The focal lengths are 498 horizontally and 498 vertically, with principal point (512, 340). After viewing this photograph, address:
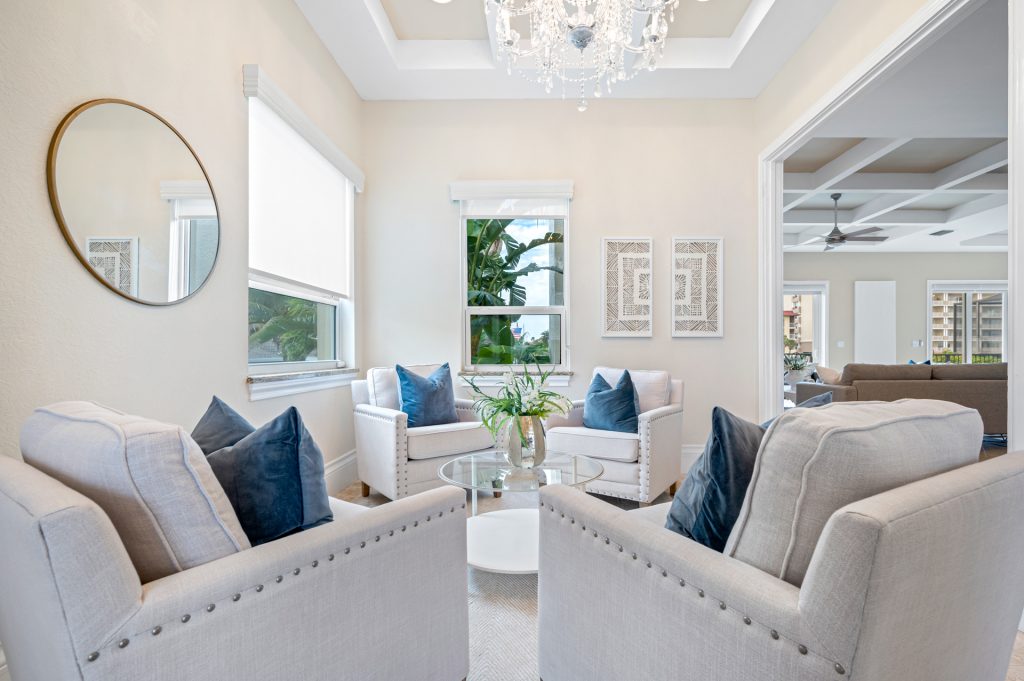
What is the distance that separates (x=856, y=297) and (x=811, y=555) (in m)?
9.38

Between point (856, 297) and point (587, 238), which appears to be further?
point (856, 297)

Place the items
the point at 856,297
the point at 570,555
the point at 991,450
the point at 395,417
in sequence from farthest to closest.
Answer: the point at 856,297
the point at 991,450
the point at 395,417
the point at 570,555

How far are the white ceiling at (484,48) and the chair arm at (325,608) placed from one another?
9.89ft

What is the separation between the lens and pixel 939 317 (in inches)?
347

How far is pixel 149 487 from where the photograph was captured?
857 mm

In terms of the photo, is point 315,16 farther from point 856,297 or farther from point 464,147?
point 856,297

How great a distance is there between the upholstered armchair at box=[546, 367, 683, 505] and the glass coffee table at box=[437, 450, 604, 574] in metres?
0.50

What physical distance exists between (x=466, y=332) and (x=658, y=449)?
1.77m

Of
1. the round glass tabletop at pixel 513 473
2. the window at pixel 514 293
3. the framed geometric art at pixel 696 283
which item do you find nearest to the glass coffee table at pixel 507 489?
the round glass tabletop at pixel 513 473

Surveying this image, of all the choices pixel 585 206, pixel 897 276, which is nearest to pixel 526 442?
pixel 585 206

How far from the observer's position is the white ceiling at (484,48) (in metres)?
3.03

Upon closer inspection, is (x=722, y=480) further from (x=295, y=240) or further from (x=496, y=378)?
(x=496, y=378)

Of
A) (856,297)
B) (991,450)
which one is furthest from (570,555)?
(856,297)

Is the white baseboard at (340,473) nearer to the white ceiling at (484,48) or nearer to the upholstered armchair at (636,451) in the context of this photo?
the upholstered armchair at (636,451)
